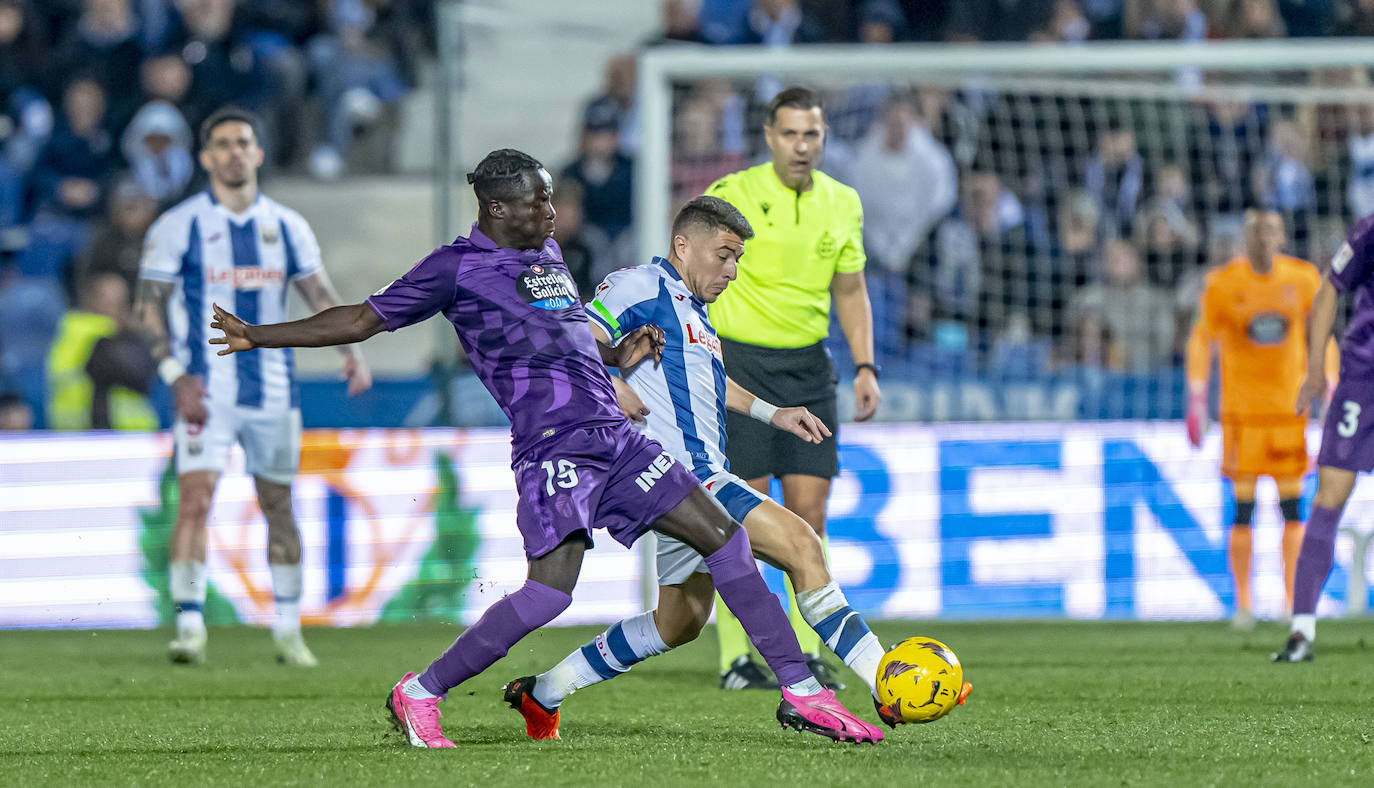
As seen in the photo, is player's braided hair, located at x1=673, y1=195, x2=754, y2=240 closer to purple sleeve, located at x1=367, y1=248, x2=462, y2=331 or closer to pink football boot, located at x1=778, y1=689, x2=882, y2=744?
purple sleeve, located at x1=367, y1=248, x2=462, y2=331

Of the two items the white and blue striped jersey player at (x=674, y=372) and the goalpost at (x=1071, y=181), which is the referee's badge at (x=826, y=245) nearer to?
the white and blue striped jersey player at (x=674, y=372)

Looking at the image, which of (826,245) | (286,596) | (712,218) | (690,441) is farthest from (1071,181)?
(690,441)

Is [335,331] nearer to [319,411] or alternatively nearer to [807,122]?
[807,122]

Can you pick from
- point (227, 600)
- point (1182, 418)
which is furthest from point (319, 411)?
point (1182, 418)

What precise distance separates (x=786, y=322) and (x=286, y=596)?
2647 millimetres

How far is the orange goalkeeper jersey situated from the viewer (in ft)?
30.1

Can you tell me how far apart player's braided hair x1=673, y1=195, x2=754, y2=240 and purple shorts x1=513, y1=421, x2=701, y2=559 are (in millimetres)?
856

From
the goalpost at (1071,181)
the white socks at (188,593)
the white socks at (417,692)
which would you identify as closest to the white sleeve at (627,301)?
the white socks at (417,692)

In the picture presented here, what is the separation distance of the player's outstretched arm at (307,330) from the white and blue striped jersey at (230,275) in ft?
9.88

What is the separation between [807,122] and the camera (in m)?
6.89

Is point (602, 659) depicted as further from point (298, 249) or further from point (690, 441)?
point (298, 249)

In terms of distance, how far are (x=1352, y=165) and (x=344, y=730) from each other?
849 cm

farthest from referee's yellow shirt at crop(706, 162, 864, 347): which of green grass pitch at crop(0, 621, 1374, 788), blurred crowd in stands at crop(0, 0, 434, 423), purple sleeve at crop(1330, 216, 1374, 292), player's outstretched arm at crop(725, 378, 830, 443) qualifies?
blurred crowd in stands at crop(0, 0, 434, 423)

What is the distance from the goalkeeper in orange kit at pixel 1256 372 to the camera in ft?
30.0
